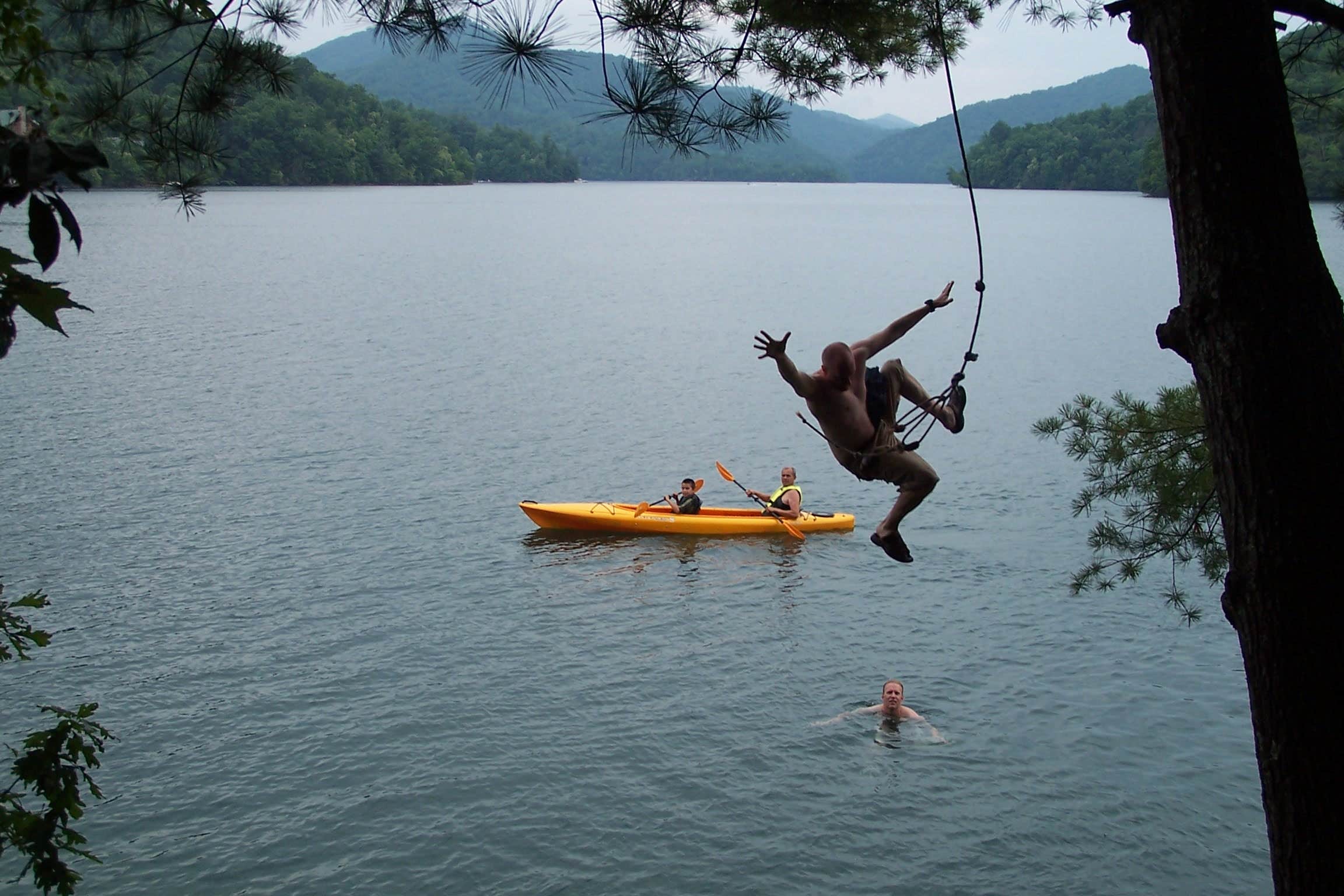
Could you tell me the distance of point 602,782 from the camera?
13031mm

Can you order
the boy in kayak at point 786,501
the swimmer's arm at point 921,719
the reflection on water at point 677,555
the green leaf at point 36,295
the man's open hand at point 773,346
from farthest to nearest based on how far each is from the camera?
the boy in kayak at point 786,501, the reflection on water at point 677,555, the swimmer's arm at point 921,719, the man's open hand at point 773,346, the green leaf at point 36,295

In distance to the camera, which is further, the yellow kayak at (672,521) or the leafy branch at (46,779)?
the yellow kayak at (672,521)

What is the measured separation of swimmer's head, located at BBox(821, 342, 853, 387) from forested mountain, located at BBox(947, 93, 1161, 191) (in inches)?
4104

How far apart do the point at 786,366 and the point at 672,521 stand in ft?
50.4

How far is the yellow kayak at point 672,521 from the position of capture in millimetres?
21266

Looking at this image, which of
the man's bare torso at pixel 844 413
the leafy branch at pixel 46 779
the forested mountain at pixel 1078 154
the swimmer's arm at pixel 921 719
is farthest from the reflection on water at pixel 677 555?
the forested mountain at pixel 1078 154

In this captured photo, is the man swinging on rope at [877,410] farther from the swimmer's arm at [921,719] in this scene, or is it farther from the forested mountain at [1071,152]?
the forested mountain at [1071,152]

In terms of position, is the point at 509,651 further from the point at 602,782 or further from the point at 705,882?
the point at 705,882

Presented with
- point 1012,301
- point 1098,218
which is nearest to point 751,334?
point 1012,301

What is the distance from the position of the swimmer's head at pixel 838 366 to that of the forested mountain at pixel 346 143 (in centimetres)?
6821

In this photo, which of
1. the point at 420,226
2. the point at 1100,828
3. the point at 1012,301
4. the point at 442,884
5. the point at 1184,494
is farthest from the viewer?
the point at 420,226

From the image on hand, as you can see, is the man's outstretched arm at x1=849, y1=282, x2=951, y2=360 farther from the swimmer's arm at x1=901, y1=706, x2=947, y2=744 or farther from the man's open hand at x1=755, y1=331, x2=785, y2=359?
the swimmer's arm at x1=901, y1=706, x2=947, y2=744

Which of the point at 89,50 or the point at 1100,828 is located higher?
the point at 89,50

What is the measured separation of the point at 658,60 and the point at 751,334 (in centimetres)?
3580
